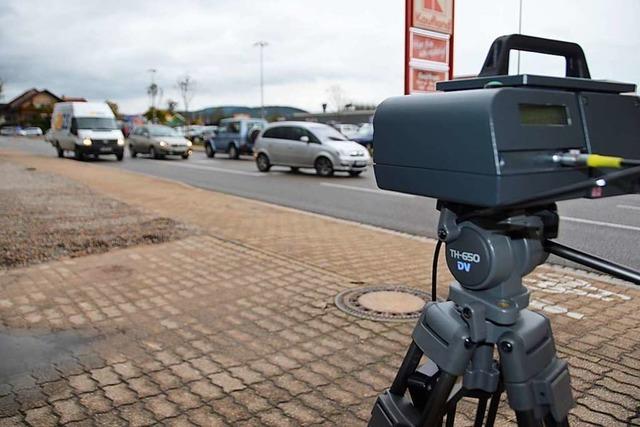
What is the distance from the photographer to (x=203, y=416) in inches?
105

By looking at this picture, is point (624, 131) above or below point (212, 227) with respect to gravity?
above

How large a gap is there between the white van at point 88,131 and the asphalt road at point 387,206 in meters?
6.74

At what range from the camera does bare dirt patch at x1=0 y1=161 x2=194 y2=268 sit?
6.06 meters

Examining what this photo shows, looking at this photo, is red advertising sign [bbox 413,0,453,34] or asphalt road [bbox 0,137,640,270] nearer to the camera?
red advertising sign [bbox 413,0,453,34]

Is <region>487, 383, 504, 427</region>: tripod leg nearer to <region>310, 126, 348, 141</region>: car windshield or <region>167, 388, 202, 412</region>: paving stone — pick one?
<region>167, 388, 202, 412</region>: paving stone

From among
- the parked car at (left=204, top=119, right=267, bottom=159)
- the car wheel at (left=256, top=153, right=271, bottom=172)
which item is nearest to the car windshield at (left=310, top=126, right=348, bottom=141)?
the car wheel at (left=256, top=153, right=271, bottom=172)

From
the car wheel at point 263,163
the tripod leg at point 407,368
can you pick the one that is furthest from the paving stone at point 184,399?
the car wheel at point 263,163

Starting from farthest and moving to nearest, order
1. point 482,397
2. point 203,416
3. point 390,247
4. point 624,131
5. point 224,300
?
1. point 390,247
2. point 224,300
3. point 203,416
4. point 482,397
5. point 624,131

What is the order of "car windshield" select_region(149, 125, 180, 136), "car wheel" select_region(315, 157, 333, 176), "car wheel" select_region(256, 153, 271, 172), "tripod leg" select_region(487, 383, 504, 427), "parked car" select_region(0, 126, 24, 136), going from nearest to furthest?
"tripod leg" select_region(487, 383, 504, 427) < "car wheel" select_region(315, 157, 333, 176) < "car wheel" select_region(256, 153, 271, 172) < "car windshield" select_region(149, 125, 180, 136) < "parked car" select_region(0, 126, 24, 136)

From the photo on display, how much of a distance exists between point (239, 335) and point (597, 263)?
8.79 feet

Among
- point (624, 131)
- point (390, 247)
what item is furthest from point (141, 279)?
point (624, 131)

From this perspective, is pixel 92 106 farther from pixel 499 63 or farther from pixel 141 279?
pixel 499 63

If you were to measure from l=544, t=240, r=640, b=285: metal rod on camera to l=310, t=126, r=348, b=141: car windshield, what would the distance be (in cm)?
1496

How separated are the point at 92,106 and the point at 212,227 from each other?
19.2m
